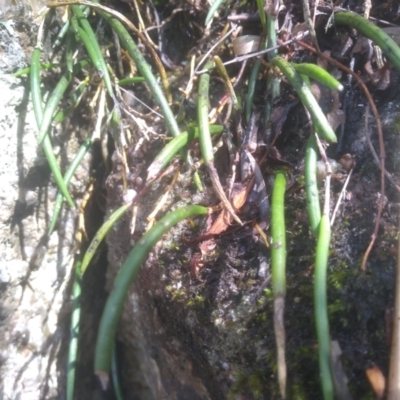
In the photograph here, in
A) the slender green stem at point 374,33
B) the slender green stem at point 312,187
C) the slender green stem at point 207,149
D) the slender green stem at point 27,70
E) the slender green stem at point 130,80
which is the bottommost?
the slender green stem at point 312,187

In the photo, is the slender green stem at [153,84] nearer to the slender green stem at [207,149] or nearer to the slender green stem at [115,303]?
the slender green stem at [207,149]

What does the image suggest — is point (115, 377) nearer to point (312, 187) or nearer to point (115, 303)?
point (115, 303)

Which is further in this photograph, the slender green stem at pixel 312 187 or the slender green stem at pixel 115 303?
the slender green stem at pixel 312 187

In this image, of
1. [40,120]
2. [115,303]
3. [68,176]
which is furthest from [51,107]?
[115,303]

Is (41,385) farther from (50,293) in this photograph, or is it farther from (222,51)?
(222,51)

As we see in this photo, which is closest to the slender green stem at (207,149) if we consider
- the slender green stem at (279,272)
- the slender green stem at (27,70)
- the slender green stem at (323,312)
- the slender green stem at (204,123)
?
the slender green stem at (204,123)

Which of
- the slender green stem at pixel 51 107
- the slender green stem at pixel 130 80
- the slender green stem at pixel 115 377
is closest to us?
the slender green stem at pixel 51 107
